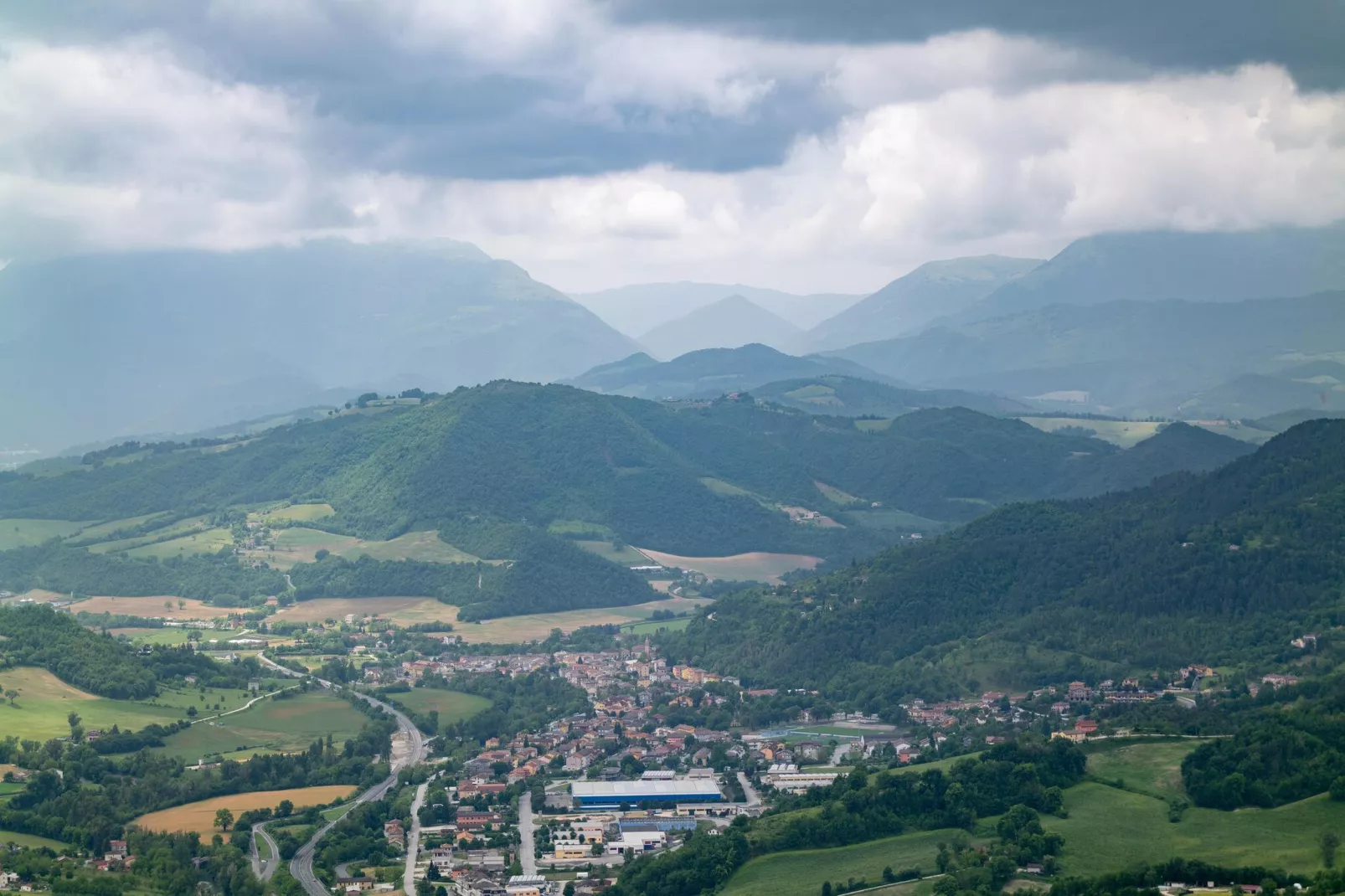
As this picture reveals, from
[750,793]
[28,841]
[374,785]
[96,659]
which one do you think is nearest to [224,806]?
[374,785]

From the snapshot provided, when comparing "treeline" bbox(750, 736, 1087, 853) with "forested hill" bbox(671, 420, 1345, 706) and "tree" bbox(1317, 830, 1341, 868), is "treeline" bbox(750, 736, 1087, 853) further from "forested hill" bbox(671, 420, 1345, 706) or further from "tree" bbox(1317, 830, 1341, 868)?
"forested hill" bbox(671, 420, 1345, 706)

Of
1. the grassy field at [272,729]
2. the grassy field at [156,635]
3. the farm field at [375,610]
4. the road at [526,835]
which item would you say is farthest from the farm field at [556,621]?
the road at [526,835]

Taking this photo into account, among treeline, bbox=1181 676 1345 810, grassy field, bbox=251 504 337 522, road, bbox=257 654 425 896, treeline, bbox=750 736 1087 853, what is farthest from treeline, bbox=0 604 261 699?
treeline, bbox=1181 676 1345 810

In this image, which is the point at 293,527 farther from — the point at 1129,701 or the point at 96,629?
the point at 1129,701

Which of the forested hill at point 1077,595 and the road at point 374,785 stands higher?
the forested hill at point 1077,595

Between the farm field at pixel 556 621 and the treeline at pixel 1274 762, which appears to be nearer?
the treeline at pixel 1274 762

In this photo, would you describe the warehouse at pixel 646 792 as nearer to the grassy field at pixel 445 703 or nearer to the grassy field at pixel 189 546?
the grassy field at pixel 445 703

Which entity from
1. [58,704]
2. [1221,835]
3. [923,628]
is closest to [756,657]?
[923,628]
